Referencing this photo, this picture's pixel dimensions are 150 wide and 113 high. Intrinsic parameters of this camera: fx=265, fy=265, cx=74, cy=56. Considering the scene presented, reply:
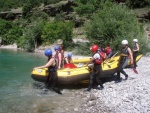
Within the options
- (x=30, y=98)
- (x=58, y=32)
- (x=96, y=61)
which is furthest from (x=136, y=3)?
(x=30, y=98)

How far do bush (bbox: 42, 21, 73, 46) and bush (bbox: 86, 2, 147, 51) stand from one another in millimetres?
10969

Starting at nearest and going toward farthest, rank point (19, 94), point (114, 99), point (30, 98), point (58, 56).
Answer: point (114, 99), point (30, 98), point (19, 94), point (58, 56)

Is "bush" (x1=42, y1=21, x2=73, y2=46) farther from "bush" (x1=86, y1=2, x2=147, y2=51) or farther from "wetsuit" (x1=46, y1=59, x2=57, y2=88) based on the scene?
"wetsuit" (x1=46, y1=59, x2=57, y2=88)

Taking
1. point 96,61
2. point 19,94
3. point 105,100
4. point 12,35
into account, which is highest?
point 96,61

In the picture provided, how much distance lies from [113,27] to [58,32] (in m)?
16.8

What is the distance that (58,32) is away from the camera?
1615 inches

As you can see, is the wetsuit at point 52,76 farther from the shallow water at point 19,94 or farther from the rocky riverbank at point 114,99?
the rocky riverbank at point 114,99

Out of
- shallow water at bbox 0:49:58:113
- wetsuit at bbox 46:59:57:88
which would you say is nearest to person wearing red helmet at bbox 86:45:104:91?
wetsuit at bbox 46:59:57:88

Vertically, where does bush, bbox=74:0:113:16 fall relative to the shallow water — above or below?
above

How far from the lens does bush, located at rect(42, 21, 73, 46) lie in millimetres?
38500

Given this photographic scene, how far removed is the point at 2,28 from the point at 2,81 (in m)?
47.3

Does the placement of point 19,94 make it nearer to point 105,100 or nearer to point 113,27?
point 105,100

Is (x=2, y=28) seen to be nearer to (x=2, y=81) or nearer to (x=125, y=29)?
(x=125, y=29)

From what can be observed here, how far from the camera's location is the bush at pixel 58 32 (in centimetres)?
3850
